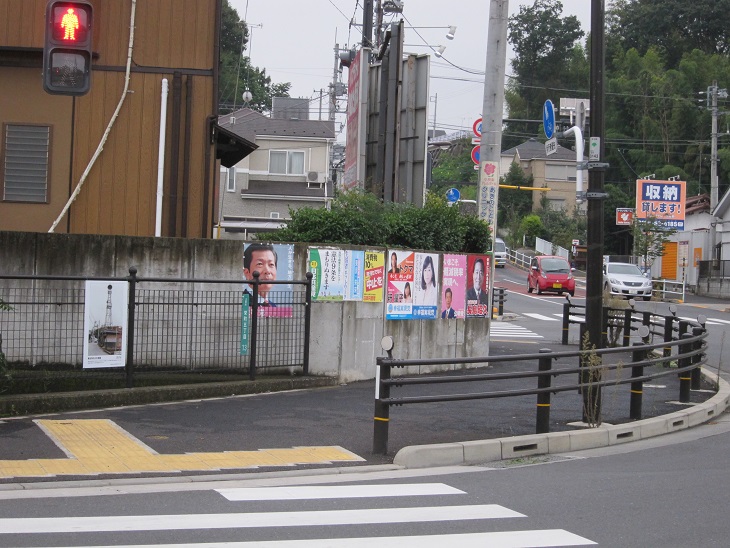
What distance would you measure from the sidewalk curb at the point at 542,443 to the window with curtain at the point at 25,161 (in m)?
9.30

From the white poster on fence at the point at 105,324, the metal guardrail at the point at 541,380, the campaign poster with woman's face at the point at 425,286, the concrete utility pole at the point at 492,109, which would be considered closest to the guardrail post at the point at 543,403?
the metal guardrail at the point at 541,380

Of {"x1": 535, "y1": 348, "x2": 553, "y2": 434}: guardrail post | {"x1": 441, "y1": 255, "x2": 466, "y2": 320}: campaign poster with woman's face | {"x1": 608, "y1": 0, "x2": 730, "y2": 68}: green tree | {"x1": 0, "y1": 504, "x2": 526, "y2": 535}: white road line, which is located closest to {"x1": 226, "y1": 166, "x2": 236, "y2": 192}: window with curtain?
{"x1": 441, "y1": 255, "x2": 466, "y2": 320}: campaign poster with woman's face

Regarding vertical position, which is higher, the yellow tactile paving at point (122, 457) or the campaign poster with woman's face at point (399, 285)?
the campaign poster with woman's face at point (399, 285)

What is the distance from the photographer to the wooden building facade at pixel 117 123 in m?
15.8

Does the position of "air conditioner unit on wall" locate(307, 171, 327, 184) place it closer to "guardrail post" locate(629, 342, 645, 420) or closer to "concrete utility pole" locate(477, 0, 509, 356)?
"concrete utility pole" locate(477, 0, 509, 356)

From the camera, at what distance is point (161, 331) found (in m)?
13.4

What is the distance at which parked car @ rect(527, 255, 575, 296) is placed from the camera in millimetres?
47781

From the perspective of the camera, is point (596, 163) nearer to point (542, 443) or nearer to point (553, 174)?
point (542, 443)

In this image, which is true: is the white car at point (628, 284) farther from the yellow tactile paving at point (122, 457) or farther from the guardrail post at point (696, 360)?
the yellow tactile paving at point (122, 457)

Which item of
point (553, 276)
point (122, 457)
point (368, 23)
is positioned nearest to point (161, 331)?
point (122, 457)

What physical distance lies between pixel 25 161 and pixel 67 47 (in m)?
7.24

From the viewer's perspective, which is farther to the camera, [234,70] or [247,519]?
[234,70]

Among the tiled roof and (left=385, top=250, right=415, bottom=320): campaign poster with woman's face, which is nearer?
(left=385, top=250, right=415, bottom=320): campaign poster with woman's face

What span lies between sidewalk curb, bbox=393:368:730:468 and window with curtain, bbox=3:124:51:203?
366 inches
